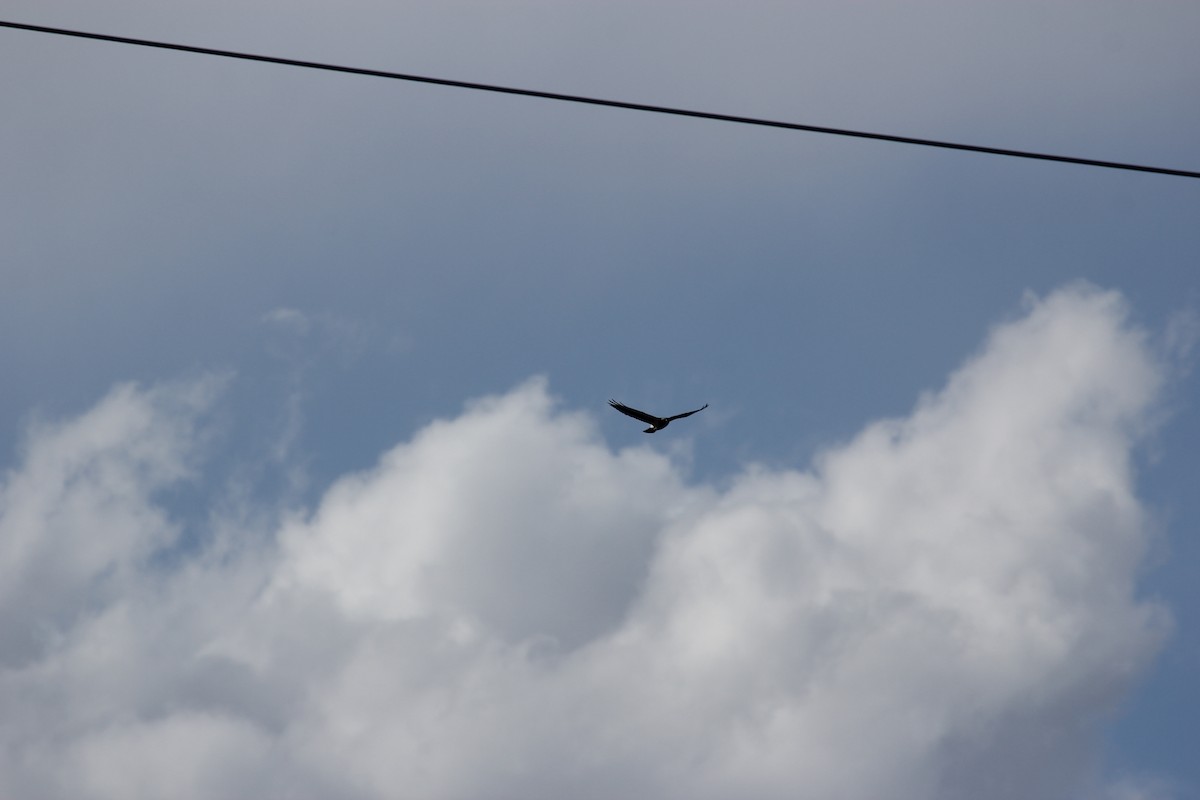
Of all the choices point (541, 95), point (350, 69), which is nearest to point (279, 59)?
point (350, 69)

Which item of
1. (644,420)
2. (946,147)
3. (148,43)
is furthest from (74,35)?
(644,420)

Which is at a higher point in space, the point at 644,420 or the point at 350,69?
the point at 644,420

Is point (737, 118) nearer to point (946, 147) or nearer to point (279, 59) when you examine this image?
point (946, 147)

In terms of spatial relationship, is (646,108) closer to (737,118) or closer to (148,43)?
(737,118)

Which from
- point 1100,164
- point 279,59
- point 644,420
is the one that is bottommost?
point 1100,164

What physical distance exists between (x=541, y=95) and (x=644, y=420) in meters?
39.8

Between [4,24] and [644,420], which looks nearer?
[4,24]

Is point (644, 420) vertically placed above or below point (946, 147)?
above

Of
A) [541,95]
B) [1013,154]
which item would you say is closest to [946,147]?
[1013,154]

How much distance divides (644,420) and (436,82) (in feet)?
131

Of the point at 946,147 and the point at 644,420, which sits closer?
the point at 946,147

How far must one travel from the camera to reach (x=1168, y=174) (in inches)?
811

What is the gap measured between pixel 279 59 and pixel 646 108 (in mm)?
5892

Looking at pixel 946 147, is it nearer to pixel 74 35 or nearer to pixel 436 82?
pixel 436 82
